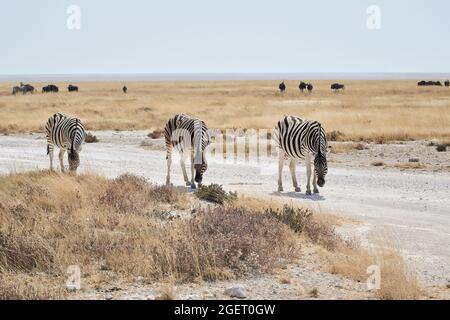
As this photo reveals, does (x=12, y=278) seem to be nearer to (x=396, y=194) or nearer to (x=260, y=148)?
(x=396, y=194)

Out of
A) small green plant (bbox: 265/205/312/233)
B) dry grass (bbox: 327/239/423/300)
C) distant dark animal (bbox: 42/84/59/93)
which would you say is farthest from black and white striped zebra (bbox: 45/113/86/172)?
distant dark animal (bbox: 42/84/59/93)

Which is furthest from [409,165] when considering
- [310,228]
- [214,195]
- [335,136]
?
[310,228]

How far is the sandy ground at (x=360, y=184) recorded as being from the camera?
11.6 meters

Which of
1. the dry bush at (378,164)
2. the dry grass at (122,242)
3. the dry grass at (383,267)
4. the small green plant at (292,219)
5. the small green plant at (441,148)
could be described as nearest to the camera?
the dry grass at (383,267)

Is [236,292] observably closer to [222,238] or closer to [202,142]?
[222,238]

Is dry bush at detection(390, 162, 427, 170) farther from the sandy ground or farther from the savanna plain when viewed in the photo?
the savanna plain

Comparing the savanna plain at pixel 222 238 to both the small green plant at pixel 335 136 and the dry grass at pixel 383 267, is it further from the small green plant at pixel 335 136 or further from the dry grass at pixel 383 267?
the small green plant at pixel 335 136

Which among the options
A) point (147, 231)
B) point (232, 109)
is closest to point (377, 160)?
point (147, 231)

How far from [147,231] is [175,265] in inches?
62.8

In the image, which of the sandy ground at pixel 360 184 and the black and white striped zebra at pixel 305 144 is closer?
the sandy ground at pixel 360 184

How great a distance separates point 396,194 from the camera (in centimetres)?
1723

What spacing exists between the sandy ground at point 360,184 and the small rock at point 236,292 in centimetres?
273

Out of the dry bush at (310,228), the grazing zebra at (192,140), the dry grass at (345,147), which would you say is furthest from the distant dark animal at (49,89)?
the dry bush at (310,228)
